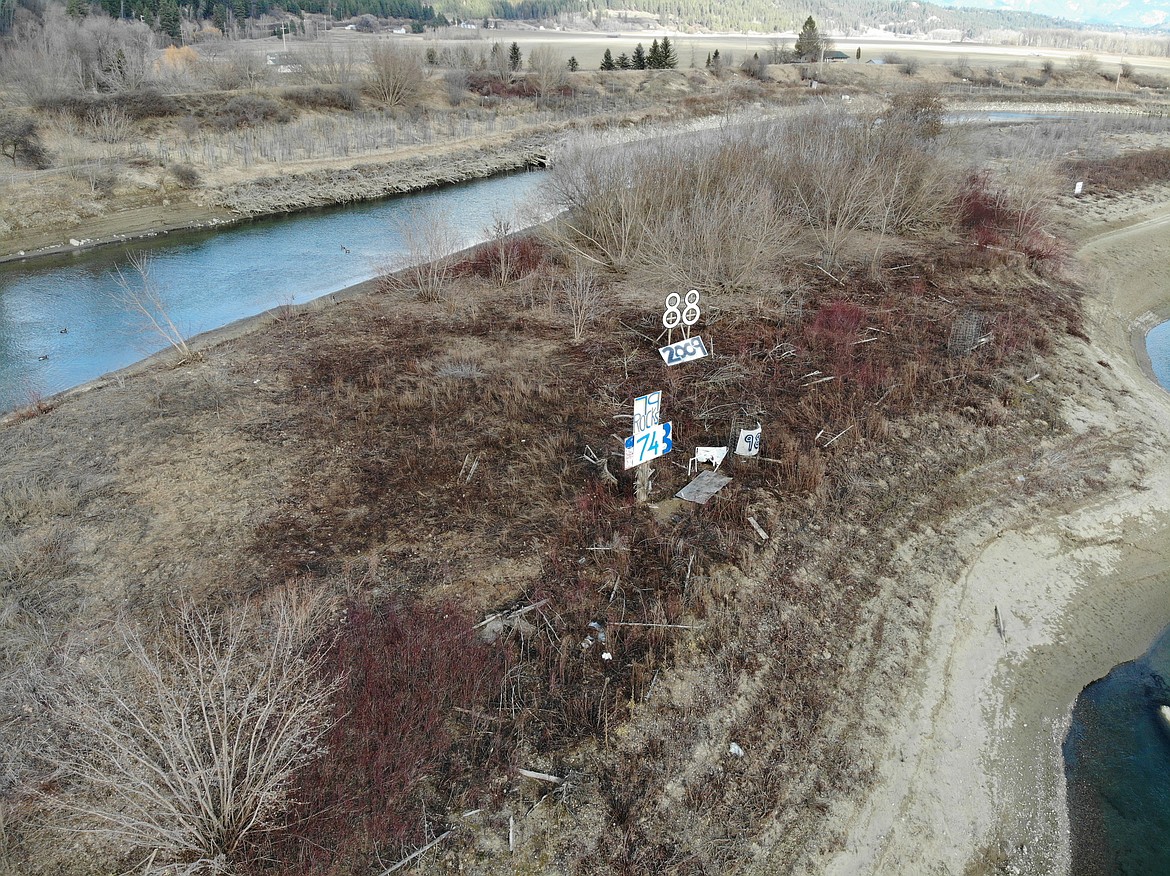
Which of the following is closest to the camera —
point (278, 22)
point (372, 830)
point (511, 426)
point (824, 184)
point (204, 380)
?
point (372, 830)

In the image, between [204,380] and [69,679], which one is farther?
[204,380]

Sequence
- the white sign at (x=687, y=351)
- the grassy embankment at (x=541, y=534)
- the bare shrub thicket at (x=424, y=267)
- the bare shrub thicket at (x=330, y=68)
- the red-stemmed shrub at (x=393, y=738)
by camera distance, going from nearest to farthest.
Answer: the red-stemmed shrub at (x=393, y=738)
the grassy embankment at (x=541, y=534)
the white sign at (x=687, y=351)
the bare shrub thicket at (x=424, y=267)
the bare shrub thicket at (x=330, y=68)

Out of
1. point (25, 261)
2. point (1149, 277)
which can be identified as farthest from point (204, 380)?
point (1149, 277)

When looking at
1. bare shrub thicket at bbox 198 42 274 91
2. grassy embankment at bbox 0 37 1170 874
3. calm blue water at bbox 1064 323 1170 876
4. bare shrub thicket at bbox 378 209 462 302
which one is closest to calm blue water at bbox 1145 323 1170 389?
grassy embankment at bbox 0 37 1170 874

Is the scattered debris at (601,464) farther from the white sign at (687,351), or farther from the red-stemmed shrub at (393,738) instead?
the red-stemmed shrub at (393,738)

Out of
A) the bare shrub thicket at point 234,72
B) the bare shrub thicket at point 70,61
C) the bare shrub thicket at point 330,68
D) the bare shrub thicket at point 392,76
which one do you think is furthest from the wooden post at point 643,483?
the bare shrub thicket at point 330,68

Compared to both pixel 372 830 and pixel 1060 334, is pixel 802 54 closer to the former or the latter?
pixel 1060 334
